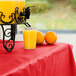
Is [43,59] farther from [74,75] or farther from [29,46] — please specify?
[74,75]

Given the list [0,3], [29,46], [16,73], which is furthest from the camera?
[29,46]

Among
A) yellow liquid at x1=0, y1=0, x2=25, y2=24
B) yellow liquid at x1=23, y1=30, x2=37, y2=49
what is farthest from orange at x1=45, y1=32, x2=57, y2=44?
yellow liquid at x1=0, y1=0, x2=25, y2=24

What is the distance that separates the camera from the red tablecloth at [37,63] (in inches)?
38.2

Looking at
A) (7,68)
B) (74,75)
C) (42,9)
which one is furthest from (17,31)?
(7,68)

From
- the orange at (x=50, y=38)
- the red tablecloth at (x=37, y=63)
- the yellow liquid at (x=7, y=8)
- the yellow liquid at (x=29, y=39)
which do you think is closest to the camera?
the red tablecloth at (x=37, y=63)

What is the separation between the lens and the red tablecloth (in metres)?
0.97

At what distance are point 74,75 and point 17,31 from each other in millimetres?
1737

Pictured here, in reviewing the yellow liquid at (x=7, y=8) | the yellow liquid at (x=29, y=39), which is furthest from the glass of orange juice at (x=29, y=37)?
the yellow liquid at (x=7, y=8)

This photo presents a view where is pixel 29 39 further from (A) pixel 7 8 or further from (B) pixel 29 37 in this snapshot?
(A) pixel 7 8

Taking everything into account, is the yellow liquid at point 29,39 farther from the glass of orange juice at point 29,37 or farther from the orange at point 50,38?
the orange at point 50,38

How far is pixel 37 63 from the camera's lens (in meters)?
1.14

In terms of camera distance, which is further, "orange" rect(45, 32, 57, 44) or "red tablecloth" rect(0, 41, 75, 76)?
"orange" rect(45, 32, 57, 44)

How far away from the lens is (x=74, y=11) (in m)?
3.35

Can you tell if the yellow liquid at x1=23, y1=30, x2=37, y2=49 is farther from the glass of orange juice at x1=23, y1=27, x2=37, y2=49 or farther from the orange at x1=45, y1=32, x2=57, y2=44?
the orange at x1=45, y1=32, x2=57, y2=44
